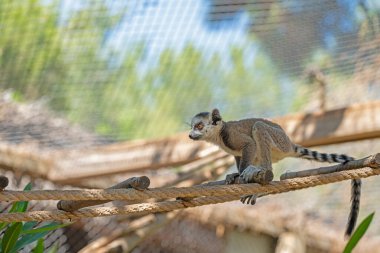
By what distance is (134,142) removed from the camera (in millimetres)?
4969

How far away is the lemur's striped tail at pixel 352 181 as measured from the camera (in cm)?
317

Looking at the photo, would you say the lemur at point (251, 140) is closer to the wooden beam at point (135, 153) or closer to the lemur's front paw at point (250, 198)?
the lemur's front paw at point (250, 198)

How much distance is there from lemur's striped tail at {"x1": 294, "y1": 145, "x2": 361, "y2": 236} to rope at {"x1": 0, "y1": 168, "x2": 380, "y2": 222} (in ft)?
1.43

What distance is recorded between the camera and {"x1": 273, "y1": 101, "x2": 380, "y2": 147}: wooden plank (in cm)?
446

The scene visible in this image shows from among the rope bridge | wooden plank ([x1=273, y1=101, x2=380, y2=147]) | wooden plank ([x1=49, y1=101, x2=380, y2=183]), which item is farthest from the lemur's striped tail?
wooden plank ([x1=49, y1=101, x2=380, y2=183])

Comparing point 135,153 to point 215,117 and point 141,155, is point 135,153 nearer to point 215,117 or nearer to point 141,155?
point 141,155

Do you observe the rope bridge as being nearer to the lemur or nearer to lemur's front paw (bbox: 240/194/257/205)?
lemur's front paw (bbox: 240/194/257/205)

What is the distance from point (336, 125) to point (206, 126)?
4.12 feet

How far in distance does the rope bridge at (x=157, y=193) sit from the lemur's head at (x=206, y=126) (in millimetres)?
711

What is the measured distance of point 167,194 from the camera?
2469mm

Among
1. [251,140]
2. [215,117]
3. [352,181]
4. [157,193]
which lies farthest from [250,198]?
[157,193]

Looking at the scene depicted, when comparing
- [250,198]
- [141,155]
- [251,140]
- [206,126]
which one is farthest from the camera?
[141,155]

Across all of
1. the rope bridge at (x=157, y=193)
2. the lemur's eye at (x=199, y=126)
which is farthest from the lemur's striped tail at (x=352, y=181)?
the lemur's eye at (x=199, y=126)

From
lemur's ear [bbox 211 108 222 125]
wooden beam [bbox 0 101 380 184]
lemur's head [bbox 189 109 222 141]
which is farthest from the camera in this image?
wooden beam [bbox 0 101 380 184]
